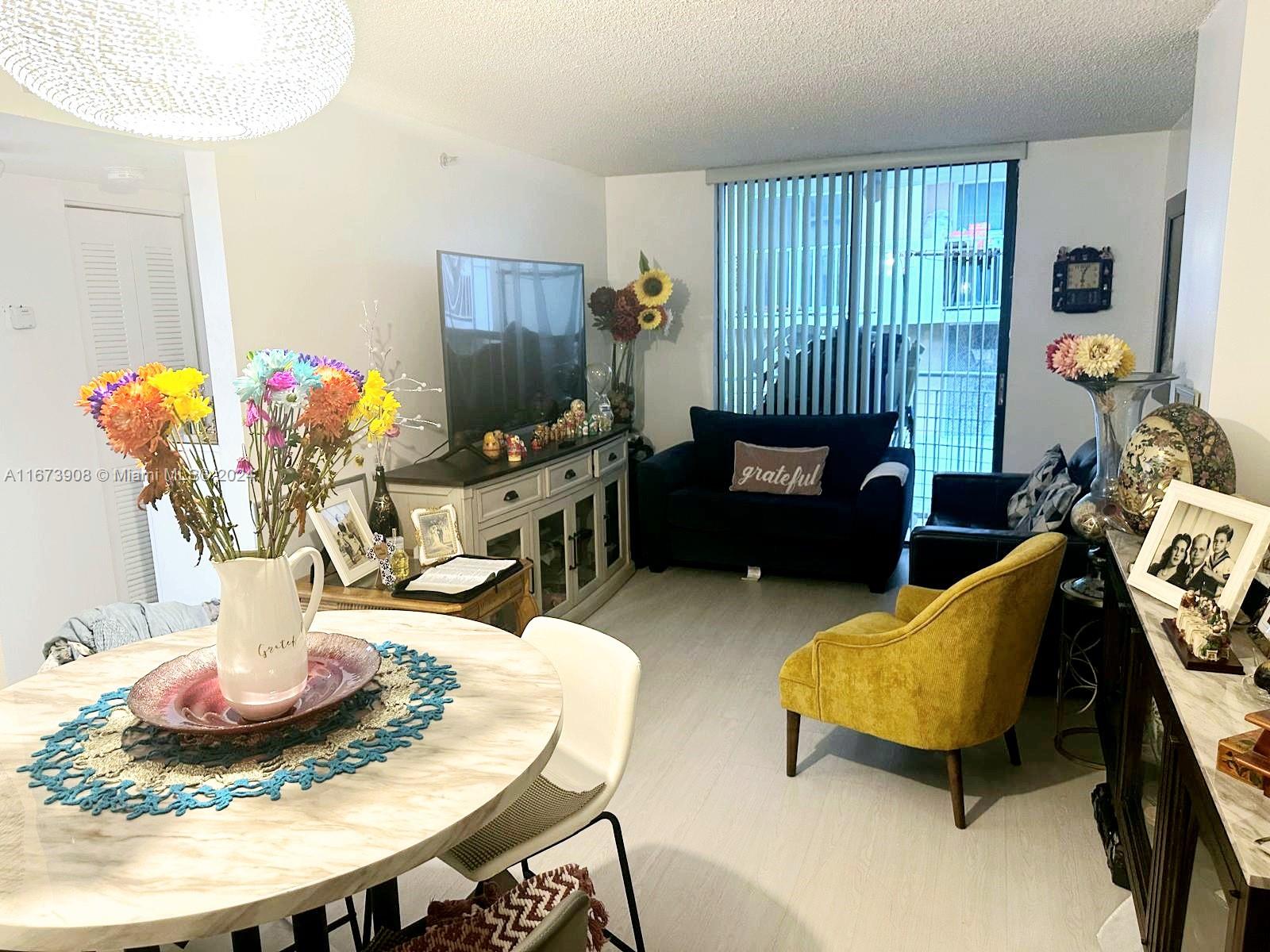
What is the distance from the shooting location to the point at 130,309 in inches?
151

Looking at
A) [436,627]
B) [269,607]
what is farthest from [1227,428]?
[269,607]

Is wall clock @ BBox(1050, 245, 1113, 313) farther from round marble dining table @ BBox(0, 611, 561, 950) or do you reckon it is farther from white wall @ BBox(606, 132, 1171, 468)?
round marble dining table @ BBox(0, 611, 561, 950)

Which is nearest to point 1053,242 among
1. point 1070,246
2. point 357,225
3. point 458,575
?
point 1070,246

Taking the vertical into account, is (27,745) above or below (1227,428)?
below

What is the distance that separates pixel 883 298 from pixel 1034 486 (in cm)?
176

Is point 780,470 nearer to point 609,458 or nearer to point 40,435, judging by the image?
point 609,458

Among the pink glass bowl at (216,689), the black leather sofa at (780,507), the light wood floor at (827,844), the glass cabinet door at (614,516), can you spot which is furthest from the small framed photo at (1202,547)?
the glass cabinet door at (614,516)

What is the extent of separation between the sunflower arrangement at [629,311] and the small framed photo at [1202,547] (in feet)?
11.8

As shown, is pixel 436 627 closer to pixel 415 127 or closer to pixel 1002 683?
pixel 1002 683

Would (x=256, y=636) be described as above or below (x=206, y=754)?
above

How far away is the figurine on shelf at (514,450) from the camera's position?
373 centimetres

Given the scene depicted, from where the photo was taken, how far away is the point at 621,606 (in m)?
4.45

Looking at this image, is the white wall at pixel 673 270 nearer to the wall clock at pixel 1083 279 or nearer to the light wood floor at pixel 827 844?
the wall clock at pixel 1083 279

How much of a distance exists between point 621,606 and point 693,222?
8.53ft
